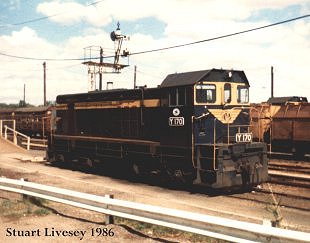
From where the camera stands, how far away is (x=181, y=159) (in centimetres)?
1330

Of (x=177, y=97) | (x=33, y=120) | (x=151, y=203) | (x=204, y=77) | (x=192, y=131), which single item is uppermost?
A: (x=204, y=77)

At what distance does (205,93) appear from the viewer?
13039mm

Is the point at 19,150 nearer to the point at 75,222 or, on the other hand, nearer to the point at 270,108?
the point at 270,108

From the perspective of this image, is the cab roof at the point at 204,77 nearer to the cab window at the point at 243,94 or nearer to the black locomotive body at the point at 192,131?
the black locomotive body at the point at 192,131

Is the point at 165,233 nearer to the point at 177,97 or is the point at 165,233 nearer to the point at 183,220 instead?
the point at 183,220

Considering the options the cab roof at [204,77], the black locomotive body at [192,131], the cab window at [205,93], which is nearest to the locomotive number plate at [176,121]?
the black locomotive body at [192,131]

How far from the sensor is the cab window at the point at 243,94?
13859 millimetres

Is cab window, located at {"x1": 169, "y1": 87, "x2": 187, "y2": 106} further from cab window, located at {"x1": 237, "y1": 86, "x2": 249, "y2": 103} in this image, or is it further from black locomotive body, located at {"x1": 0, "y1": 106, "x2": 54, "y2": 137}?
black locomotive body, located at {"x1": 0, "y1": 106, "x2": 54, "y2": 137}

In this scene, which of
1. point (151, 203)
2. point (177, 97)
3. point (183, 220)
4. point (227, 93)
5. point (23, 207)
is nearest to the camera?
point (183, 220)

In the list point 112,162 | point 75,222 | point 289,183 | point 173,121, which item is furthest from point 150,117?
point 75,222

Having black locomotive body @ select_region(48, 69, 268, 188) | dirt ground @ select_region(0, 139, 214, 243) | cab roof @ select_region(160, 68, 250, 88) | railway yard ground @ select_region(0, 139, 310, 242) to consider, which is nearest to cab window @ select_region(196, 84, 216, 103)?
black locomotive body @ select_region(48, 69, 268, 188)

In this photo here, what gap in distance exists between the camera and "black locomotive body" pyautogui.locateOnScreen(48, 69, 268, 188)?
1267 cm

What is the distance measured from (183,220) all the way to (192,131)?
20.3 ft

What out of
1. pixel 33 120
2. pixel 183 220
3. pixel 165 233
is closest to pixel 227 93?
pixel 165 233
